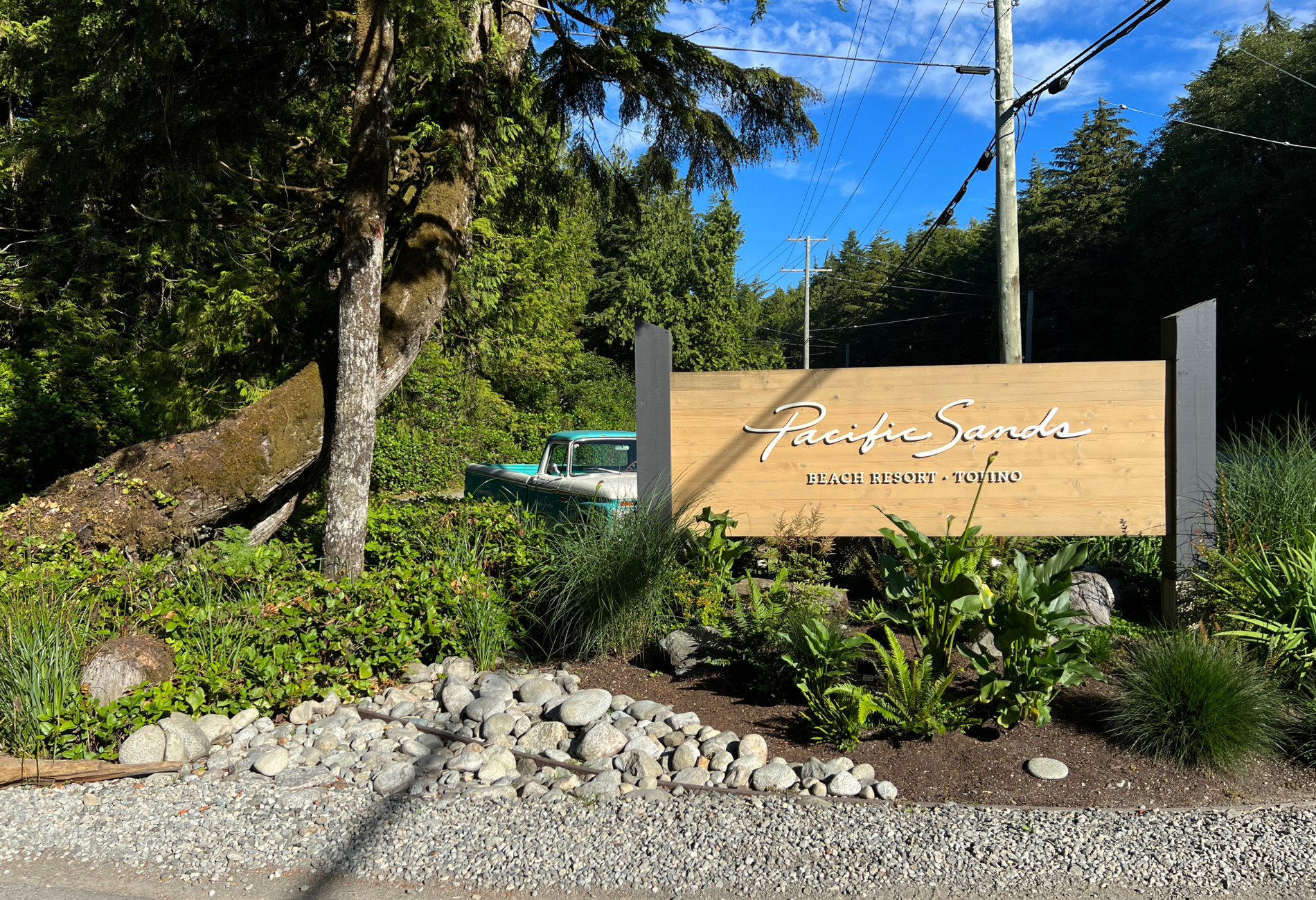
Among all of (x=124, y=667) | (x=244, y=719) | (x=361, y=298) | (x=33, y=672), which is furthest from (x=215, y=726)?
(x=361, y=298)

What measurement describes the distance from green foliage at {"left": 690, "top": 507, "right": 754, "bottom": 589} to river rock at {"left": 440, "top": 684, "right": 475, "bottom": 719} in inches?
67.1

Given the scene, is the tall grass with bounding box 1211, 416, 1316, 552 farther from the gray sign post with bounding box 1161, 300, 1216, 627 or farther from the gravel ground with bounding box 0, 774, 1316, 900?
the gravel ground with bounding box 0, 774, 1316, 900

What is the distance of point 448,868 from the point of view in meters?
3.08

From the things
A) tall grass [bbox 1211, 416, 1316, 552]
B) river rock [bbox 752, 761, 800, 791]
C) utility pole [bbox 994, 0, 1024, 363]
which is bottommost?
river rock [bbox 752, 761, 800, 791]

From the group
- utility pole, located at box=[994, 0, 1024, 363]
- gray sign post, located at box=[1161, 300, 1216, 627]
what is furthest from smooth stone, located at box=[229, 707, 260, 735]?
utility pole, located at box=[994, 0, 1024, 363]

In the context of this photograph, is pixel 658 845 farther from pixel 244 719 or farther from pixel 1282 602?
pixel 1282 602

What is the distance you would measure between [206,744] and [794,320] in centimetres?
10197

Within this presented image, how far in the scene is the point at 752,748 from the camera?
3.89 m

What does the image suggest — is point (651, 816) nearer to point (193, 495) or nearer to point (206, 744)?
point (206, 744)

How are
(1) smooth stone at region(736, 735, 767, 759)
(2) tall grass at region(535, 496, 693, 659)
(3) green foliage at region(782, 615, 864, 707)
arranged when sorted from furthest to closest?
(2) tall grass at region(535, 496, 693, 659) < (3) green foliage at region(782, 615, 864, 707) < (1) smooth stone at region(736, 735, 767, 759)

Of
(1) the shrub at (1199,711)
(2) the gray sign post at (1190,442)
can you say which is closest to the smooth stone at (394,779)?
(1) the shrub at (1199,711)

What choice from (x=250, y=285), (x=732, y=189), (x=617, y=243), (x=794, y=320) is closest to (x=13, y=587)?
(x=250, y=285)

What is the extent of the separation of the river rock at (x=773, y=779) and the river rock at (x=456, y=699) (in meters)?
1.66

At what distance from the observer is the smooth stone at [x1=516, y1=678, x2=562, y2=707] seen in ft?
15.1
